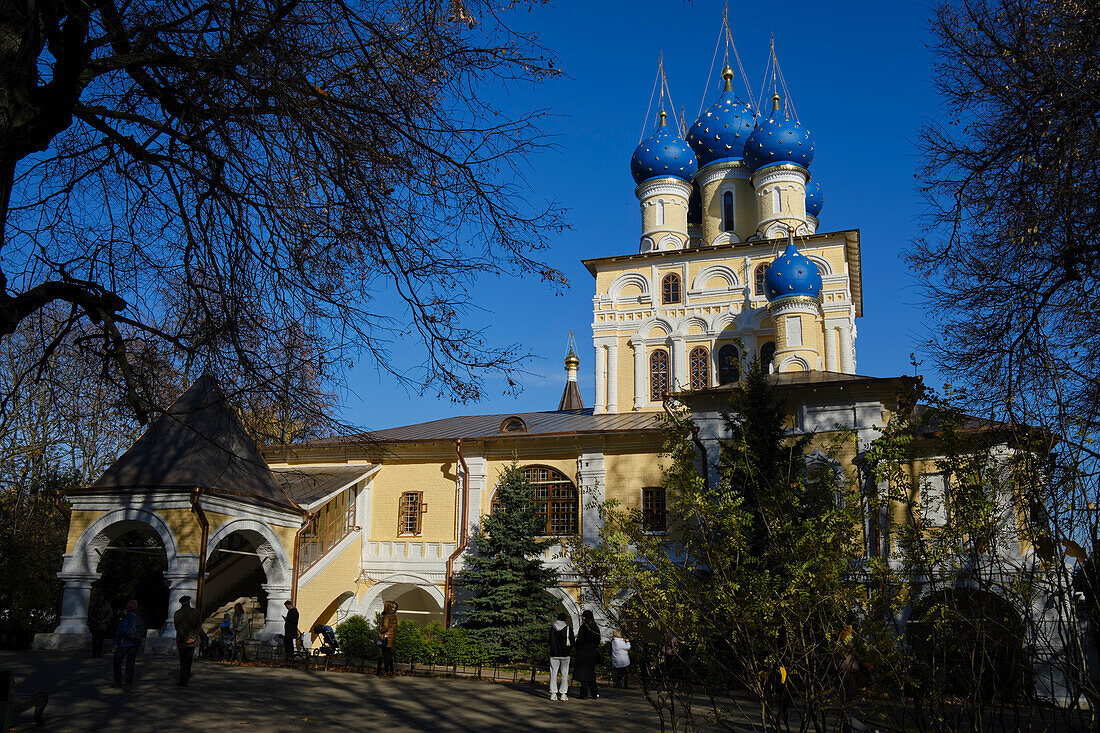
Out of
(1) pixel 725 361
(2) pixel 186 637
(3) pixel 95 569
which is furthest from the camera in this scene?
(1) pixel 725 361

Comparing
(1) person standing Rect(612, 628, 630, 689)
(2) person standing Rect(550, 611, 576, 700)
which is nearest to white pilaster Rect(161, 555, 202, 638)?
(2) person standing Rect(550, 611, 576, 700)

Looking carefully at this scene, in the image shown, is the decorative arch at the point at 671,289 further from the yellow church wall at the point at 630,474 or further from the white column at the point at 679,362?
the yellow church wall at the point at 630,474

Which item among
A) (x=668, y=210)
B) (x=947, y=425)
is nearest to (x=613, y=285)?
(x=668, y=210)

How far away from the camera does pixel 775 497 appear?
24.5 ft

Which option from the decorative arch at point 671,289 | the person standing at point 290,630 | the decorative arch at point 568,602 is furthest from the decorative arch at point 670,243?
the person standing at point 290,630

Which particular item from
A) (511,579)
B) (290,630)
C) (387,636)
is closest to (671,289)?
(511,579)

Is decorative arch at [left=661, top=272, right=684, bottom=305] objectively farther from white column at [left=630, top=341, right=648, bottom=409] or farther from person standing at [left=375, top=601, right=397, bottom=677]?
person standing at [left=375, top=601, right=397, bottom=677]

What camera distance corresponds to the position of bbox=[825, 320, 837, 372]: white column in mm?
23703

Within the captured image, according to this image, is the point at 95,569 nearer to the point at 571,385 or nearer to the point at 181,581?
the point at 181,581

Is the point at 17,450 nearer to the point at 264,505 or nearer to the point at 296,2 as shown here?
the point at 264,505

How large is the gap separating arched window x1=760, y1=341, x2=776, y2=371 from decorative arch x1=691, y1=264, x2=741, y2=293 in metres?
2.24

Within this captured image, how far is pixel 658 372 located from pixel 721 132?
Answer: 8.88m

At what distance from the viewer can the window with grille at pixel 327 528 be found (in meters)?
19.4

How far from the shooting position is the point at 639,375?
83.4 ft
